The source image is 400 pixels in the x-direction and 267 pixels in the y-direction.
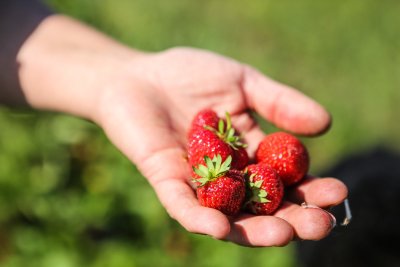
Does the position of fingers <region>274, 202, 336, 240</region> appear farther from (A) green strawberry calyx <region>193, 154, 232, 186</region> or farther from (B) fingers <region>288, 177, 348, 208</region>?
(A) green strawberry calyx <region>193, 154, 232, 186</region>

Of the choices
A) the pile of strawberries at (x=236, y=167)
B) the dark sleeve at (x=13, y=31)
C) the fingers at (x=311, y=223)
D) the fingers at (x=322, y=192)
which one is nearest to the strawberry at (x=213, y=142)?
the pile of strawberries at (x=236, y=167)

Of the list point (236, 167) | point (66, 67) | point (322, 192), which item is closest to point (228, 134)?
point (236, 167)

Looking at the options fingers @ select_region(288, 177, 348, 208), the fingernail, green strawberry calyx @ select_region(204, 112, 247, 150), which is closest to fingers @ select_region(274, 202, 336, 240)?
the fingernail

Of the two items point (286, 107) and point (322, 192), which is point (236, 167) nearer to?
point (322, 192)

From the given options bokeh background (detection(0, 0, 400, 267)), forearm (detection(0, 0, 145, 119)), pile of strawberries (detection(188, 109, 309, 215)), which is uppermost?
pile of strawberries (detection(188, 109, 309, 215))

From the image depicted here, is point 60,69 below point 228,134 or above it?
below

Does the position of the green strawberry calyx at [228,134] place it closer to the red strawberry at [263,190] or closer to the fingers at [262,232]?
the red strawberry at [263,190]

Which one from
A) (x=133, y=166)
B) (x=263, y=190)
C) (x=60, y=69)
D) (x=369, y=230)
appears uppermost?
(x=263, y=190)
